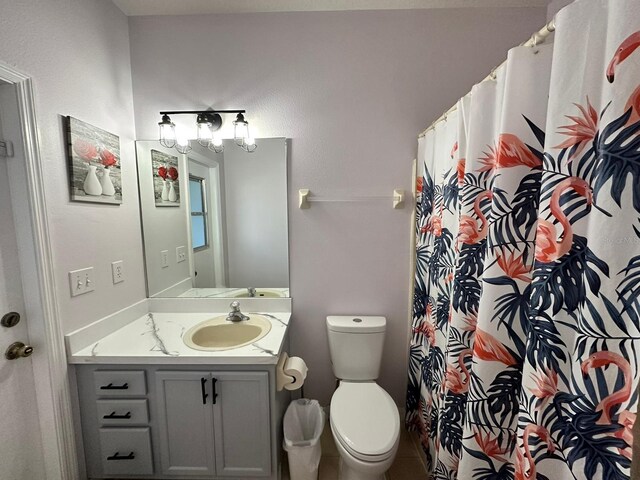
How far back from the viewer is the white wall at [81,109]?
117 cm

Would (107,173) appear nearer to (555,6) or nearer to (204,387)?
(204,387)

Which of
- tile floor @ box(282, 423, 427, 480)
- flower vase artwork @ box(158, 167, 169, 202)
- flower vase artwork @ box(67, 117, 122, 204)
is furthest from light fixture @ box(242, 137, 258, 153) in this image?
tile floor @ box(282, 423, 427, 480)

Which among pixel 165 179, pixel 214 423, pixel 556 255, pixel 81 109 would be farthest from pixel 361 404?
pixel 81 109

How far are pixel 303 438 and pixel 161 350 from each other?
98 centimetres

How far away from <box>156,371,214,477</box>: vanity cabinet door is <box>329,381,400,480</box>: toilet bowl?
0.66 meters

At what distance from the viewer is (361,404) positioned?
1.49 metres

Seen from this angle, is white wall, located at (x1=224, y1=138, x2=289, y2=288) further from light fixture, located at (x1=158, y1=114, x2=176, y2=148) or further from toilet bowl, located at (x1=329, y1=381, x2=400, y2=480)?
toilet bowl, located at (x1=329, y1=381, x2=400, y2=480)

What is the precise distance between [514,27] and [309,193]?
64.7 inches

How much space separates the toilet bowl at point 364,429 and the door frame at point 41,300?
130 cm

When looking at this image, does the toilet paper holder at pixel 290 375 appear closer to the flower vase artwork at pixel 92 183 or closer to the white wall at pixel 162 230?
the white wall at pixel 162 230

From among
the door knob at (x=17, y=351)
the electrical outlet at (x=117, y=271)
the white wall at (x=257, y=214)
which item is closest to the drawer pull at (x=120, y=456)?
the door knob at (x=17, y=351)

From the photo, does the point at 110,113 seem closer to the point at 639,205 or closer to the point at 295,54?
the point at 295,54

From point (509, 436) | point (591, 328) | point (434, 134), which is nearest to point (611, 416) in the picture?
point (591, 328)

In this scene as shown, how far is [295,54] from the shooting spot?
5.67 ft
